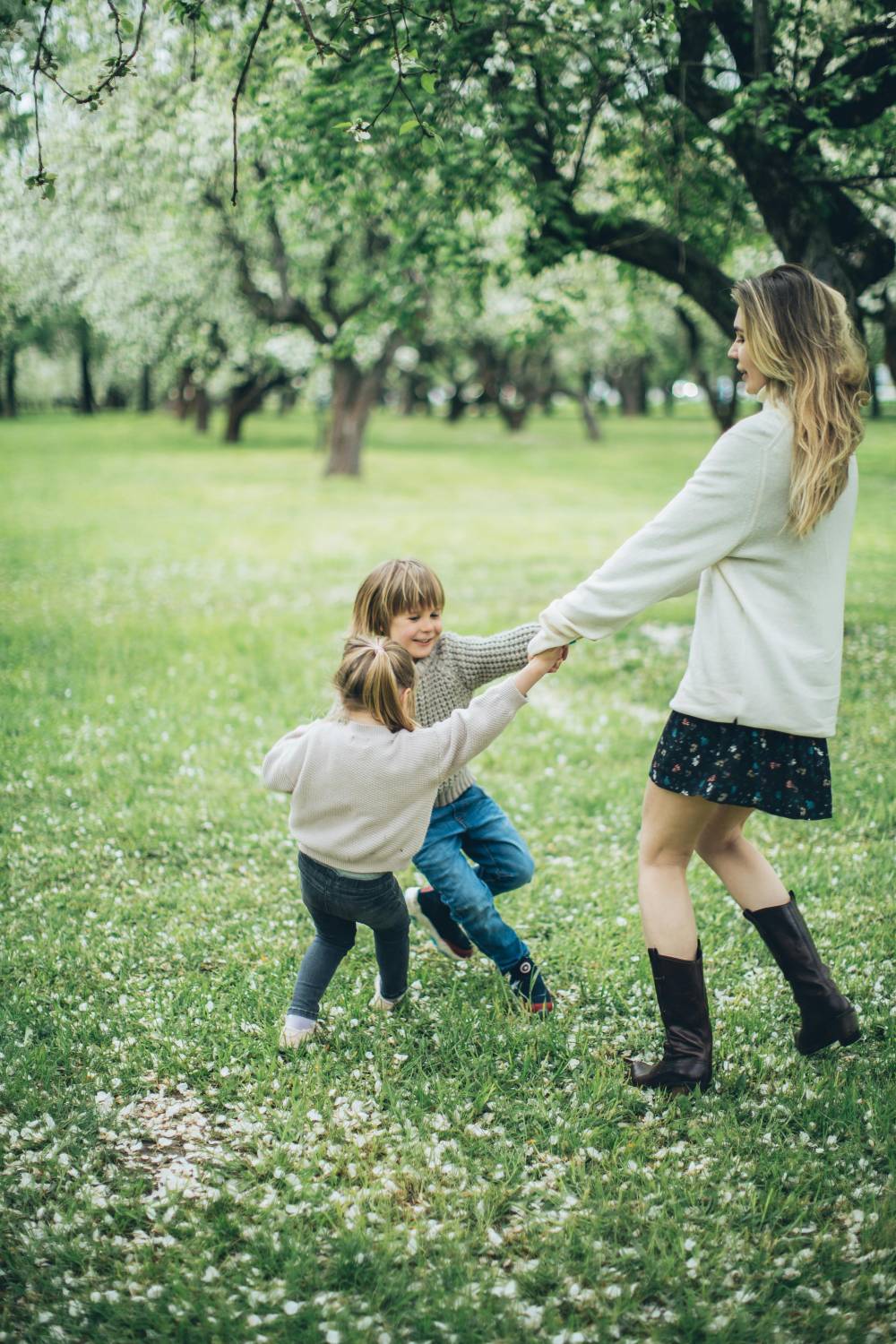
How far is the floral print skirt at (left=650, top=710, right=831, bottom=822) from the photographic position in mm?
3443

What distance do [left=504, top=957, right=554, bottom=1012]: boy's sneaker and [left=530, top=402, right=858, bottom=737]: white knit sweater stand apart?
147 centimetres

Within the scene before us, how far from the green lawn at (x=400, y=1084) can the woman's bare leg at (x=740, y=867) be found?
0.65 m

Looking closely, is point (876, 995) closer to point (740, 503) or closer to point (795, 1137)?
point (795, 1137)

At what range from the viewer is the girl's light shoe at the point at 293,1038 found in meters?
4.05

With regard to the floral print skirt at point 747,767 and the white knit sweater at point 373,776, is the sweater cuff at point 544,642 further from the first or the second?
the floral print skirt at point 747,767

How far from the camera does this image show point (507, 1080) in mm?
3912

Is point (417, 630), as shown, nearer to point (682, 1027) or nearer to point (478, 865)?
point (478, 865)

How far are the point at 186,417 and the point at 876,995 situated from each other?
4921 centimetres

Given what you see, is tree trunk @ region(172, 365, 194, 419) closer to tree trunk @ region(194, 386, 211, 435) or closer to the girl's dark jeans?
tree trunk @ region(194, 386, 211, 435)

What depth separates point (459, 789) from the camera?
13.7ft

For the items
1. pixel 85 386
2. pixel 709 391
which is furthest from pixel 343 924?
pixel 85 386

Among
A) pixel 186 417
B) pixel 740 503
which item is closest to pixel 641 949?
pixel 740 503

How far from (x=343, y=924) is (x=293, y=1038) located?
19.1 inches

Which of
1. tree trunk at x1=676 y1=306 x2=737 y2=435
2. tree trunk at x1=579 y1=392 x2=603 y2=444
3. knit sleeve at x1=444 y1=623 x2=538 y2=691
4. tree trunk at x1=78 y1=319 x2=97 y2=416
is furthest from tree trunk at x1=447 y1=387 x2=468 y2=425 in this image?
knit sleeve at x1=444 y1=623 x2=538 y2=691
